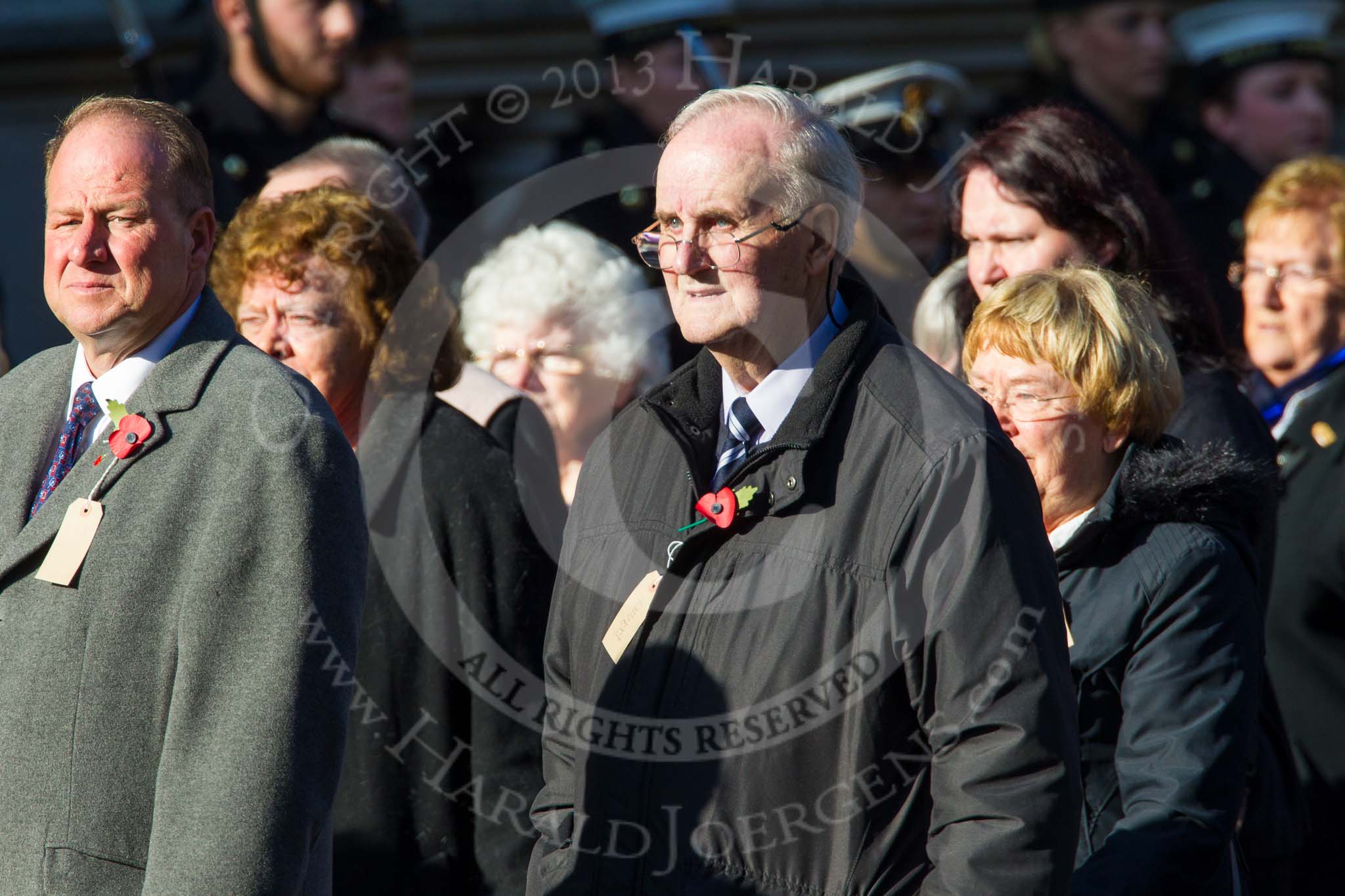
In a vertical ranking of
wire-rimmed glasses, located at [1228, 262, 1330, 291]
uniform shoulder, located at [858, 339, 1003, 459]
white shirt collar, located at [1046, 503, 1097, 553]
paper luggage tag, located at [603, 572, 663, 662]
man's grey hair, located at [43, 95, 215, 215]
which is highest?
man's grey hair, located at [43, 95, 215, 215]

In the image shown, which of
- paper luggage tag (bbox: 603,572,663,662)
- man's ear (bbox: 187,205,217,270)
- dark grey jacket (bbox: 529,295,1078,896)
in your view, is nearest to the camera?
dark grey jacket (bbox: 529,295,1078,896)

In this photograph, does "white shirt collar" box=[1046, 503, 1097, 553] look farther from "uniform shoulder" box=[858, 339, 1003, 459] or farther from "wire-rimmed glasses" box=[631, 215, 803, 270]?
"wire-rimmed glasses" box=[631, 215, 803, 270]

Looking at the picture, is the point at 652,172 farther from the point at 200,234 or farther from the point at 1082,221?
the point at 200,234

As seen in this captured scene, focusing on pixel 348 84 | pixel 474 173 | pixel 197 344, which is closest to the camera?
pixel 197 344

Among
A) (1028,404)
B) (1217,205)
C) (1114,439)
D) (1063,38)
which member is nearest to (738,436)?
(1028,404)

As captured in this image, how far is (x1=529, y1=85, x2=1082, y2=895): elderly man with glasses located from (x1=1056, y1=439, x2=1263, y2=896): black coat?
460 millimetres

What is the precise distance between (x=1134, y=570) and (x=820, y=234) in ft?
2.59

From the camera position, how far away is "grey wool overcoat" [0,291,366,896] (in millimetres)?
2141

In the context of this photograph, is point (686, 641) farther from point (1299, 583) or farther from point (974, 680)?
point (1299, 583)

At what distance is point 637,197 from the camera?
505 centimetres

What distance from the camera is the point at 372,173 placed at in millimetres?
3900

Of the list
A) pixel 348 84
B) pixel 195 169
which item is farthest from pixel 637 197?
pixel 195 169

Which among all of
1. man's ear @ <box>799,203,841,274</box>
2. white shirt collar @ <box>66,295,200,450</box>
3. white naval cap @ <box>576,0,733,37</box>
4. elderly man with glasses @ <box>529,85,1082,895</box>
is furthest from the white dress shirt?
white naval cap @ <box>576,0,733,37</box>

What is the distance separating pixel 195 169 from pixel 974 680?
1.41 metres
